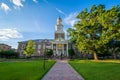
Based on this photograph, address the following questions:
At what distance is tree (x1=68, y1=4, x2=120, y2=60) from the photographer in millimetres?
42906

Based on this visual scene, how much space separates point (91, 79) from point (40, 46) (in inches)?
3014

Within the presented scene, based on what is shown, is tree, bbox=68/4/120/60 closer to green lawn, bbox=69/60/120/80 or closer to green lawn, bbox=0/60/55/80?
green lawn, bbox=69/60/120/80

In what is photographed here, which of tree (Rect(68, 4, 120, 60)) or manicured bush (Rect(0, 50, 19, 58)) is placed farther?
manicured bush (Rect(0, 50, 19, 58))

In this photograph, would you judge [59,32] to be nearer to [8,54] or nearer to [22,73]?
[8,54]

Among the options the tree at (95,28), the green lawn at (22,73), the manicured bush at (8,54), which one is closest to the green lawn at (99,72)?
the green lawn at (22,73)

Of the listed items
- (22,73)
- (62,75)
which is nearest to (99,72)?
(62,75)

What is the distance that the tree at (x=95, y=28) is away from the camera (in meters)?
42.9

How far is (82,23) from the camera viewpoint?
48.0m

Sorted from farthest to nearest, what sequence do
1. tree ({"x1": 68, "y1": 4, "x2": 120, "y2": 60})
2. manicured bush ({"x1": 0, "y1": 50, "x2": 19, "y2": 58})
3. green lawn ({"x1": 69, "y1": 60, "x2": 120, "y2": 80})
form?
manicured bush ({"x1": 0, "y1": 50, "x2": 19, "y2": 58}) < tree ({"x1": 68, "y1": 4, "x2": 120, "y2": 60}) < green lawn ({"x1": 69, "y1": 60, "x2": 120, "y2": 80})

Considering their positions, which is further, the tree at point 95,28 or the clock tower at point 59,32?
the clock tower at point 59,32

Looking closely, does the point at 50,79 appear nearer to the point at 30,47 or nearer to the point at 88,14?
the point at 88,14

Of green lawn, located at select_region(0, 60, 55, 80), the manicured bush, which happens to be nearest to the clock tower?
the manicured bush

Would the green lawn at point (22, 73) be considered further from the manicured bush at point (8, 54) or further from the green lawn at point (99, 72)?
the manicured bush at point (8, 54)

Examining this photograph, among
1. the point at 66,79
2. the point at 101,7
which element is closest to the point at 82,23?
the point at 101,7
